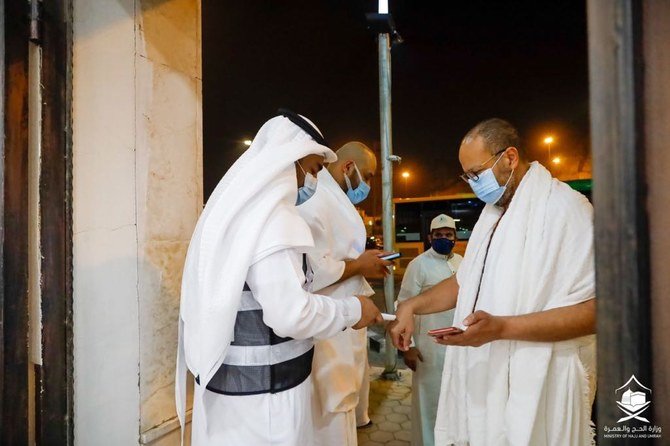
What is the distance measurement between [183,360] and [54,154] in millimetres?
1239

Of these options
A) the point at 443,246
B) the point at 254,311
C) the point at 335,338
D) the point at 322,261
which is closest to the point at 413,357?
the point at 335,338

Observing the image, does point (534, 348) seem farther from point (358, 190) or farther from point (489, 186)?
point (358, 190)

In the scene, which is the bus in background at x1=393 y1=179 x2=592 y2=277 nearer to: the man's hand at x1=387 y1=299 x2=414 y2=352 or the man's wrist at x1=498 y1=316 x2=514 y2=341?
the man's hand at x1=387 y1=299 x2=414 y2=352

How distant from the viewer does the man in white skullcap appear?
5.52 feet

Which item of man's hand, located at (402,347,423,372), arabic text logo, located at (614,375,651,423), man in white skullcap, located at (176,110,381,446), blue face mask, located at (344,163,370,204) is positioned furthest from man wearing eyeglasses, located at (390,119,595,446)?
blue face mask, located at (344,163,370,204)

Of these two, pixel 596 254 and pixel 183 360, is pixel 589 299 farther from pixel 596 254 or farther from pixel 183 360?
pixel 183 360

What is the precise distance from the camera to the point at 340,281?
2.93 meters

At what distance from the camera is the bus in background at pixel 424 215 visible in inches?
488

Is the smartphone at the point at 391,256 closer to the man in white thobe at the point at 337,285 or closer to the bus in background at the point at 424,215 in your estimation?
the man in white thobe at the point at 337,285

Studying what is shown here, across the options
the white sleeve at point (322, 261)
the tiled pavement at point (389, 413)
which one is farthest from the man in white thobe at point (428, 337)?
the white sleeve at point (322, 261)

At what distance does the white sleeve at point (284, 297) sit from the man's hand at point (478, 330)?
0.59m

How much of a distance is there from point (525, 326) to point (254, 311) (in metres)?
1.23

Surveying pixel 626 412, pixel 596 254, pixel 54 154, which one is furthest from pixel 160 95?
pixel 626 412

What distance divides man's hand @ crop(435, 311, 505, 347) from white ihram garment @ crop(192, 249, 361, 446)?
1.67 ft
